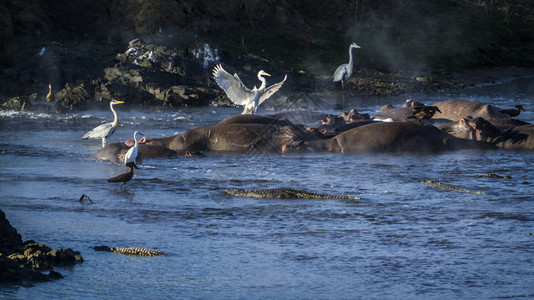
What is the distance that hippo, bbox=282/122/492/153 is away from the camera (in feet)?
44.9

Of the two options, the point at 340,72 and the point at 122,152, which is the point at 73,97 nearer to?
the point at 340,72

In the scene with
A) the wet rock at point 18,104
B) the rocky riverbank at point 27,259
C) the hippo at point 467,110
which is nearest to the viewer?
the rocky riverbank at point 27,259

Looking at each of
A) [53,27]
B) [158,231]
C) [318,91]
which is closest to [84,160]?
[158,231]

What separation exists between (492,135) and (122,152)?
20.6ft

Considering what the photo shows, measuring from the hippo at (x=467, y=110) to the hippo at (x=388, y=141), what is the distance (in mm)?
2622

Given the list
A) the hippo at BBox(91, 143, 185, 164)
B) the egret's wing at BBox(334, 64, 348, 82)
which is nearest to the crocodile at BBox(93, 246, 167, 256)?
the hippo at BBox(91, 143, 185, 164)

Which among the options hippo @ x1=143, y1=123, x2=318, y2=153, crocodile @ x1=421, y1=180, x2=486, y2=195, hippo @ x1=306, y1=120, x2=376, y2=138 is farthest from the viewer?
hippo @ x1=306, y1=120, x2=376, y2=138

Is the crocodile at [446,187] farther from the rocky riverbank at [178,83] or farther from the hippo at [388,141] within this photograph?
the rocky riverbank at [178,83]

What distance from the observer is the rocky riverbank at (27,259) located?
6309 millimetres

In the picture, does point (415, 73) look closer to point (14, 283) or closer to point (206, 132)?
point (206, 132)

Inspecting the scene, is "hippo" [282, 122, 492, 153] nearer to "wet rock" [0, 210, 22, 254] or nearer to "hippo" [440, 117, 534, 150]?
"hippo" [440, 117, 534, 150]

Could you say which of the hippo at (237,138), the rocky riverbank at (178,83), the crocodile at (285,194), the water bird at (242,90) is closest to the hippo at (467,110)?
the water bird at (242,90)

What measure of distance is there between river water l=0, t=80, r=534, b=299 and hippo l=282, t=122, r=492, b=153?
263 mm

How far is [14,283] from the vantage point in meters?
6.25
